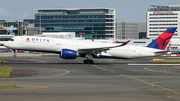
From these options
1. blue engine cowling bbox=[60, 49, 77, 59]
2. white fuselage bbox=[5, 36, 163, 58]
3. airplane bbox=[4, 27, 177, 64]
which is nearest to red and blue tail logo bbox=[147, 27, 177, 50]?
airplane bbox=[4, 27, 177, 64]

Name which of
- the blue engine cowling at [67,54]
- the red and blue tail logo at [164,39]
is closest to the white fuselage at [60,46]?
the red and blue tail logo at [164,39]

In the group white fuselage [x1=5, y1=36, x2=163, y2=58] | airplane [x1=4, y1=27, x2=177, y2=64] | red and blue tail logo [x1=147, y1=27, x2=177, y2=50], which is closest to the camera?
airplane [x1=4, y1=27, x2=177, y2=64]

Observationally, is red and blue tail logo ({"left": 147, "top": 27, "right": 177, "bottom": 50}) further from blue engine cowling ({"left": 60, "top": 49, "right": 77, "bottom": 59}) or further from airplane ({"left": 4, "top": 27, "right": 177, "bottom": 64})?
blue engine cowling ({"left": 60, "top": 49, "right": 77, "bottom": 59})

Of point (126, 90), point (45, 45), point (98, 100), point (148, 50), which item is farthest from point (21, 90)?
point (148, 50)

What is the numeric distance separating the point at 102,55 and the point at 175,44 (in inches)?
4381

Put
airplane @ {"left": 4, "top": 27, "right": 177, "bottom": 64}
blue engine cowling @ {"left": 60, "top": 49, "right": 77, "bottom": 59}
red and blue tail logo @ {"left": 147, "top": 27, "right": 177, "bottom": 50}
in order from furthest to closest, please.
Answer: red and blue tail logo @ {"left": 147, "top": 27, "right": 177, "bottom": 50}
airplane @ {"left": 4, "top": 27, "right": 177, "bottom": 64}
blue engine cowling @ {"left": 60, "top": 49, "right": 77, "bottom": 59}

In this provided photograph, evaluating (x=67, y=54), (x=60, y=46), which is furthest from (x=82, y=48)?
(x=60, y=46)

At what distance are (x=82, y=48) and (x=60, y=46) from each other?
4.01m

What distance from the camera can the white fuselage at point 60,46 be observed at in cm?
4781

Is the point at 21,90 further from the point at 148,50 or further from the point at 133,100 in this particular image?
the point at 148,50

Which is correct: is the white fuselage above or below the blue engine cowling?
above

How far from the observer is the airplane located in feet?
156

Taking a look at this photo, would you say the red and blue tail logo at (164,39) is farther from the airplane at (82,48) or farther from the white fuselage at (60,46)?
the white fuselage at (60,46)

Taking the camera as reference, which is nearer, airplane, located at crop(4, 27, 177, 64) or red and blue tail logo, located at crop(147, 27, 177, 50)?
airplane, located at crop(4, 27, 177, 64)
